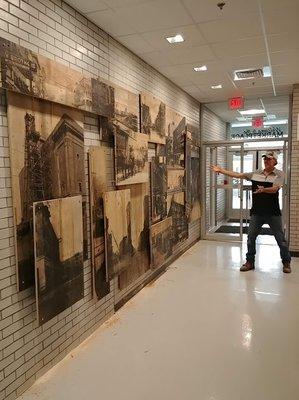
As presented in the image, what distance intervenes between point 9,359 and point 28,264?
0.67m

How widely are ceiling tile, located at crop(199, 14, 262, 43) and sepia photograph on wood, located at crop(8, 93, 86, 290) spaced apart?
5.78 ft

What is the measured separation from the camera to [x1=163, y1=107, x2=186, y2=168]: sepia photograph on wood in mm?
5141

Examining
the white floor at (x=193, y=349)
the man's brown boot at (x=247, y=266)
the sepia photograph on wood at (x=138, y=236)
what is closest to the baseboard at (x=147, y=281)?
the white floor at (x=193, y=349)

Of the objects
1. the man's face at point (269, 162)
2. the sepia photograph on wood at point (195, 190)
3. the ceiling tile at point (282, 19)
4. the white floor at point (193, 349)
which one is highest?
the ceiling tile at point (282, 19)

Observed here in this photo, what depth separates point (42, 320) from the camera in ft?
8.07

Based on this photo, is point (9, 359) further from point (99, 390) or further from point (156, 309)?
point (156, 309)

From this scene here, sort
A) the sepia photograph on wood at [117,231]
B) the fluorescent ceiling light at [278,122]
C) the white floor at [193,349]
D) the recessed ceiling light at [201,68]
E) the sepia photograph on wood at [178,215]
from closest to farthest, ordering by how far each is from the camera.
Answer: the white floor at [193,349] < the sepia photograph on wood at [117,231] < the recessed ceiling light at [201,68] < the sepia photograph on wood at [178,215] < the fluorescent ceiling light at [278,122]

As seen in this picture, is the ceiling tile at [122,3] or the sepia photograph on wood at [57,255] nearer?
the sepia photograph on wood at [57,255]

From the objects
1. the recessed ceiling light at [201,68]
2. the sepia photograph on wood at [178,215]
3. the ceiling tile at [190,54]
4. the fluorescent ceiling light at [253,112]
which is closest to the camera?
the ceiling tile at [190,54]

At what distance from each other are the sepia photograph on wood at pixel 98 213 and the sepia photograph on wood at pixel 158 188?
4.17ft

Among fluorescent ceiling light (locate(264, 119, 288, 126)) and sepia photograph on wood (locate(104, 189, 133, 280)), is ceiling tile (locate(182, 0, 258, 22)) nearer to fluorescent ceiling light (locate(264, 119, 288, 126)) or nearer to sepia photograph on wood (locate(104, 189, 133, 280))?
sepia photograph on wood (locate(104, 189, 133, 280))

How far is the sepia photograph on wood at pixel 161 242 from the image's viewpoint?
4.61m

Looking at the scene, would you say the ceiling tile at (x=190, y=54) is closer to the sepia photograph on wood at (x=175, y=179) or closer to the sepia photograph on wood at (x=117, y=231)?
the sepia photograph on wood at (x=175, y=179)

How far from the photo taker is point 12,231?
2.34 metres
